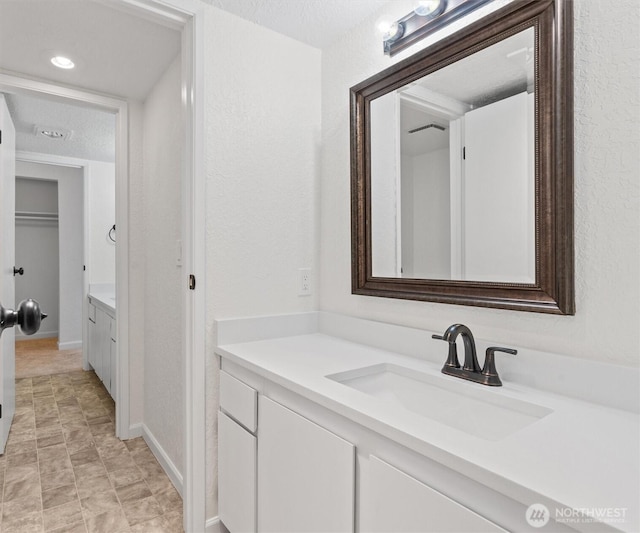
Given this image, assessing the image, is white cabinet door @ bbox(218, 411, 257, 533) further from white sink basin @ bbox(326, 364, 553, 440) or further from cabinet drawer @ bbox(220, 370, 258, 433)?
white sink basin @ bbox(326, 364, 553, 440)

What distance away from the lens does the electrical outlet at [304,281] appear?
188cm

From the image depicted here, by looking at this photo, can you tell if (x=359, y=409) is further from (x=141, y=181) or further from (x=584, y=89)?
(x=141, y=181)

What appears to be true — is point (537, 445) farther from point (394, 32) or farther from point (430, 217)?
point (394, 32)

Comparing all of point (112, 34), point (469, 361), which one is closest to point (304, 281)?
point (469, 361)

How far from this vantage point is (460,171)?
1348 mm

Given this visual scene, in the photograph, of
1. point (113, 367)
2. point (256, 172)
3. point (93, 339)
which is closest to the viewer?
point (256, 172)

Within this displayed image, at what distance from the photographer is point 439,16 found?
1380 mm

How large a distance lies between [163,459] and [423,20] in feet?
8.04

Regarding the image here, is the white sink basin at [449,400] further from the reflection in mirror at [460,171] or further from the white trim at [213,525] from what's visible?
the white trim at [213,525]

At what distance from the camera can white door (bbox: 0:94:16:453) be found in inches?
89.6

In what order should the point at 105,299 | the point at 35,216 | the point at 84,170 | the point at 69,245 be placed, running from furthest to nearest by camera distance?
the point at 35,216
the point at 69,245
the point at 84,170
the point at 105,299

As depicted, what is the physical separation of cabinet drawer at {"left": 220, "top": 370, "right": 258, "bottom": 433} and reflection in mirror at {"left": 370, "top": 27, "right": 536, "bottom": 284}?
Result: 2.29 ft

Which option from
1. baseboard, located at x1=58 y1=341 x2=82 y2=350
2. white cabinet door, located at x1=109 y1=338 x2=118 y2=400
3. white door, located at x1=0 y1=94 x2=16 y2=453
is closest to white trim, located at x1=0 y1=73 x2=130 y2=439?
white cabinet door, located at x1=109 y1=338 x2=118 y2=400

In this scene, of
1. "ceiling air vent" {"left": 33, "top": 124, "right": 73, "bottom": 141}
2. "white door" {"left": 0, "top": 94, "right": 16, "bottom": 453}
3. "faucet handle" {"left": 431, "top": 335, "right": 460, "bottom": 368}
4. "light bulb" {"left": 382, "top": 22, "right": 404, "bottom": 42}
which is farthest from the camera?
"ceiling air vent" {"left": 33, "top": 124, "right": 73, "bottom": 141}
